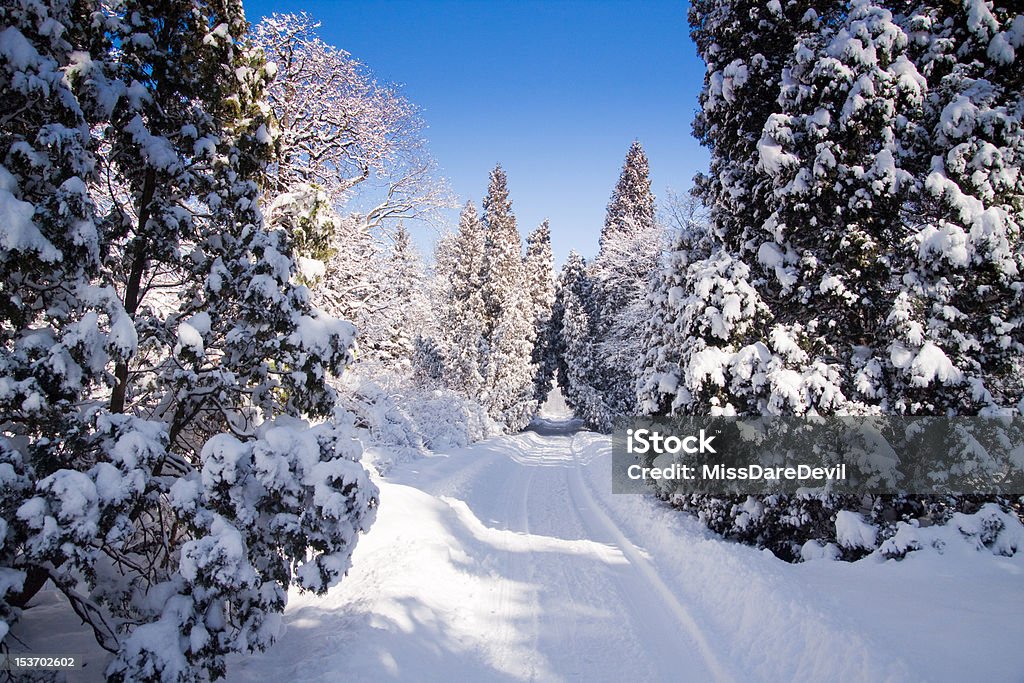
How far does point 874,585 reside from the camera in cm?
649

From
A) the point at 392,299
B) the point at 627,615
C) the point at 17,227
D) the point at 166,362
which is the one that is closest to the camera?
the point at 17,227

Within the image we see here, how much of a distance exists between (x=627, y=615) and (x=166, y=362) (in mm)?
6176

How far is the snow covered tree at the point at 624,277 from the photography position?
24078mm

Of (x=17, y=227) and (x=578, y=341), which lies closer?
(x=17, y=227)

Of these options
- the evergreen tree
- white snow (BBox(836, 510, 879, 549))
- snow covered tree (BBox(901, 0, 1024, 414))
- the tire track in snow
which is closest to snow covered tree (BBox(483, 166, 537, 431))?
the evergreen tree

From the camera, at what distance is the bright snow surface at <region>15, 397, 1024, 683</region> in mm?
4773

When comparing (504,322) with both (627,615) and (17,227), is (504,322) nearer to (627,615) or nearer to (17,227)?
(627,615)

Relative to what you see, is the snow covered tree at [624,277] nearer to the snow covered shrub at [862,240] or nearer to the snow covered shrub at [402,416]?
the snow covered shrub at [402,416]

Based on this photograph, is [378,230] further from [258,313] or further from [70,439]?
[70,439]

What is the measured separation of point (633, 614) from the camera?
21.5ft

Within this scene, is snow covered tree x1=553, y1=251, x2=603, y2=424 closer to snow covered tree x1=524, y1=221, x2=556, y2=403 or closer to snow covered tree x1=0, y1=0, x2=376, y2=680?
snow covered tree x1=524, y1=221, x2=556, y2=403

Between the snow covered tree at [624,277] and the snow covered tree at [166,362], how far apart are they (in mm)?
17537

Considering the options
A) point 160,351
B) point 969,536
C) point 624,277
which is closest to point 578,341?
point 624,277

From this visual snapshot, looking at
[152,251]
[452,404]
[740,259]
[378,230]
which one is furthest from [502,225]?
[152,251]
